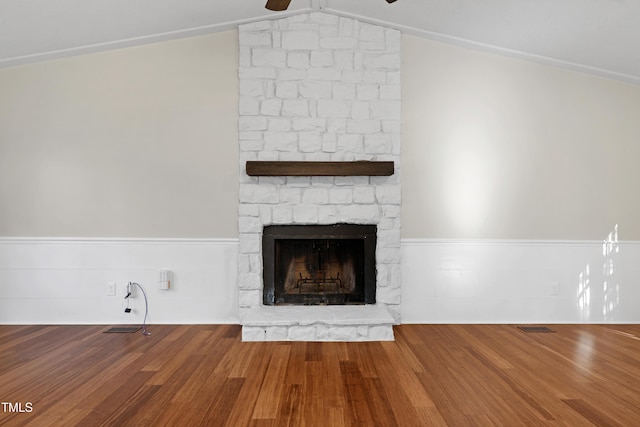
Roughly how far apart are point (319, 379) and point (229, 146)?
2220mm

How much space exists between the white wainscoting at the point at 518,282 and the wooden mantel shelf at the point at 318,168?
0.74 meters

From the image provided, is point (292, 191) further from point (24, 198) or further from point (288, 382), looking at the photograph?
point (24, 198)

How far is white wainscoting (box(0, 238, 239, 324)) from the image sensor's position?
375 cm

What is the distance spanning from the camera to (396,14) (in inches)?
139

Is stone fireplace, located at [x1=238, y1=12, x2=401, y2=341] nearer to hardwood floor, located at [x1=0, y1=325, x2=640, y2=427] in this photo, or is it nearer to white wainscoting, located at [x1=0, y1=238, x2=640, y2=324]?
white wainscoting, located at [x1=0, y1=238, x2=640, y2=324]

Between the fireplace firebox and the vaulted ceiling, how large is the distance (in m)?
1.86

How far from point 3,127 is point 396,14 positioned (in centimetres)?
365

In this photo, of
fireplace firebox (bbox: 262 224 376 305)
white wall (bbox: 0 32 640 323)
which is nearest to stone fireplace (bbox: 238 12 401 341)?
fireplace firebox (bbox: 262 224 376 305)

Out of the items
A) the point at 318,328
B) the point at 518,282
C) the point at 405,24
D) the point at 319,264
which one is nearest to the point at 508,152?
the point at 518,282

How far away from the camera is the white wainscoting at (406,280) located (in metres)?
3.76

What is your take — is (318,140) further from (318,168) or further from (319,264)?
(319,264)

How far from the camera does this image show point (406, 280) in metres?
3.83

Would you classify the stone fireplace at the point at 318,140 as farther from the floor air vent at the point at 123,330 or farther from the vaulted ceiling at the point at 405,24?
the floor air vent at the point at 123,330

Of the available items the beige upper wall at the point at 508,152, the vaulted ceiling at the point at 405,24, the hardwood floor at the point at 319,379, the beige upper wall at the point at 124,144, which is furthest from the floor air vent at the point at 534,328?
the beige upper wall at the point at 124,144
